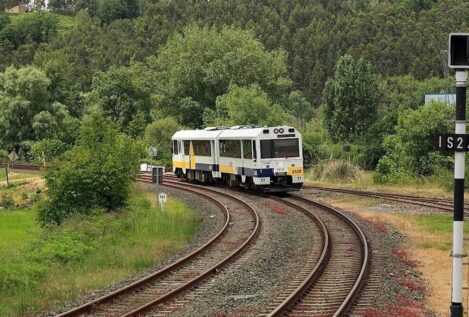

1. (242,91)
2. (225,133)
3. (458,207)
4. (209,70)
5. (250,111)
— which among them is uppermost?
(209,70)

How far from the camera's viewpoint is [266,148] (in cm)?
3206

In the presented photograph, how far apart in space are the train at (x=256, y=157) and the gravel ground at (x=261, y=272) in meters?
7.65

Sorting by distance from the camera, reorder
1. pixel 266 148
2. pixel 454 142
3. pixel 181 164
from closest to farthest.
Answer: pixel 454 142
pixel 266 148
pixel 181 164

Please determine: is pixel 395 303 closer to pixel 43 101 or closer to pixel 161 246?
pixel 161 246

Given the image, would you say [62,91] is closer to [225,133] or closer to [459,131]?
[225,133]

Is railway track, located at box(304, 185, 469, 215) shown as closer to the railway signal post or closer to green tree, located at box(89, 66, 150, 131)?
the railway signal post

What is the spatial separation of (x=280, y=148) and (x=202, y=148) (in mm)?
8425

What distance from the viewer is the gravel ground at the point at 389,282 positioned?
12.1m

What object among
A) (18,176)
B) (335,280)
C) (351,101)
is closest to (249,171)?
(335,280)

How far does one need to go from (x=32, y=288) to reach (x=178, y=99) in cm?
5746

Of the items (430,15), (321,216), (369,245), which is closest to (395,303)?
(369,245)

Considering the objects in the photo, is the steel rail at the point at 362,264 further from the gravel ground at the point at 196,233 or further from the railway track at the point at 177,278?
the gravel ground at the point at 196,233

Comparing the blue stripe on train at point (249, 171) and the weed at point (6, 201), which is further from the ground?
the blue stripe on train at point (249, 171)

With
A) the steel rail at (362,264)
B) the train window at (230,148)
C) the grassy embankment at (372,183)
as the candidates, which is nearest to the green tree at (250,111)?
the grassy embankment at (372,183)
